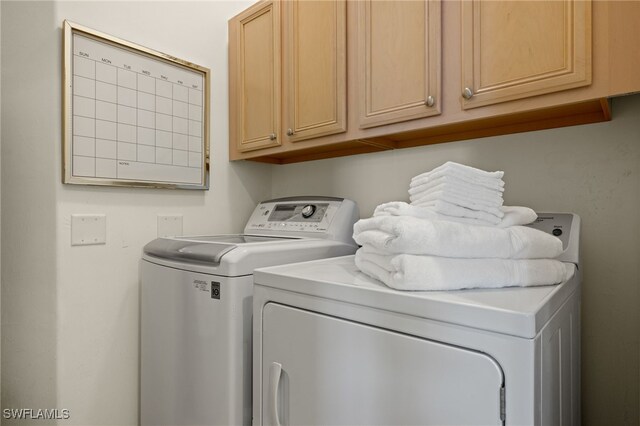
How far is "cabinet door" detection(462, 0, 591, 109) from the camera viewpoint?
0.95 metres

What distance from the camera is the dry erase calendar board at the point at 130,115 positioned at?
1383 millimetres

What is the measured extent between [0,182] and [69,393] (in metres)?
0.84

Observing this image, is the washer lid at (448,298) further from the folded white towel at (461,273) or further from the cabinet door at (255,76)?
the cabinet door at (255,76)

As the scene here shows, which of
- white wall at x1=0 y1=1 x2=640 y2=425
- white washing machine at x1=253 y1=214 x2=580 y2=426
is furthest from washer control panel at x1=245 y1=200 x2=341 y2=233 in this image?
white washing machine at x1=253 y1=214 x2=580 y2=426

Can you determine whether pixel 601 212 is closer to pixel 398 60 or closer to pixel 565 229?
pixel 565 229

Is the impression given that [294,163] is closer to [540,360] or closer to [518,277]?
[518,277]

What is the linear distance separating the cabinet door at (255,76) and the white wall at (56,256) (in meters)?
0.42

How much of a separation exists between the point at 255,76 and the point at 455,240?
1340mm

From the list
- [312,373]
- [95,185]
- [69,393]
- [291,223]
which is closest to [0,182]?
[95,185]

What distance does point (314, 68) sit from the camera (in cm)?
152

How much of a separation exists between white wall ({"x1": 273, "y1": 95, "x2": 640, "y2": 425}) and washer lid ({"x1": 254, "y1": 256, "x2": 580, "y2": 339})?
26cm

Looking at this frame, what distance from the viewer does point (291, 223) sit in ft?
5.65

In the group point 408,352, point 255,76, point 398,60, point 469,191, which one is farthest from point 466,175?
point 255,76

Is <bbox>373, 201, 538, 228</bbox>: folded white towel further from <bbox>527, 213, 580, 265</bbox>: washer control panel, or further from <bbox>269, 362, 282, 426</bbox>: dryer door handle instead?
<bbox>269, 362, 282, 426</bbox>: dryer door handle
